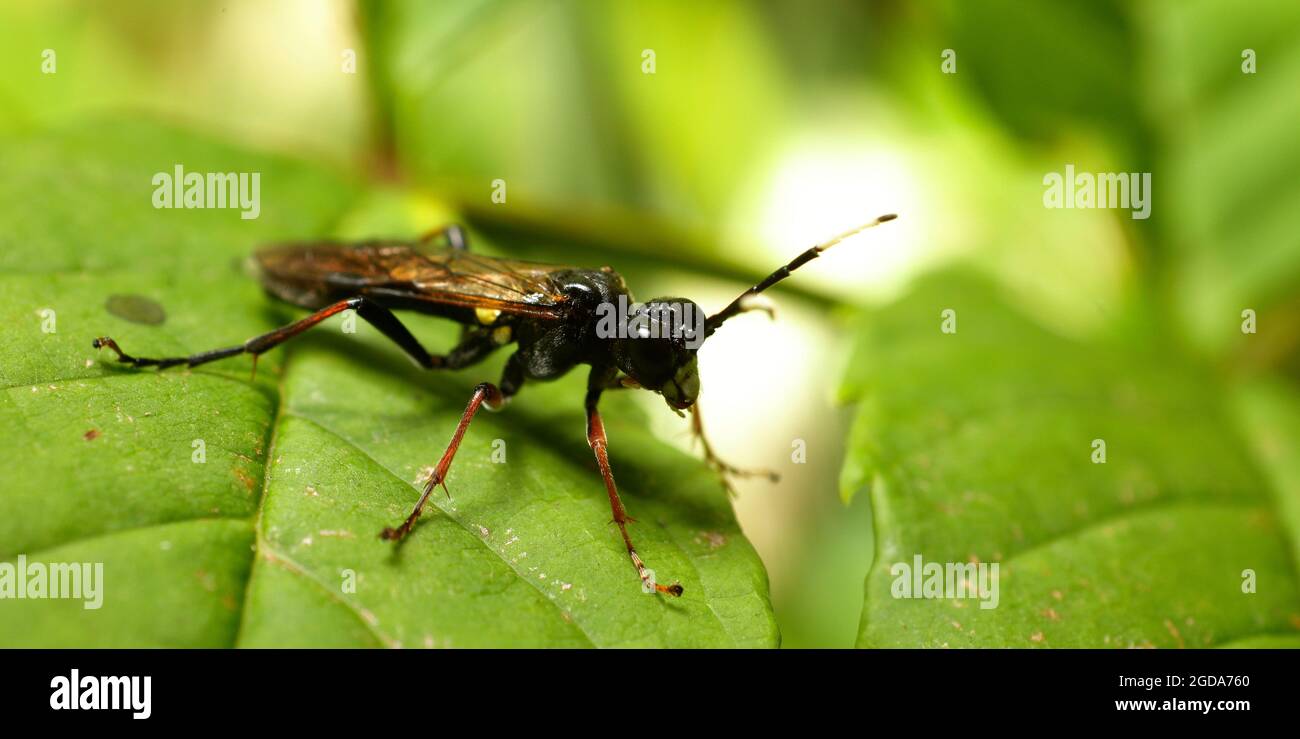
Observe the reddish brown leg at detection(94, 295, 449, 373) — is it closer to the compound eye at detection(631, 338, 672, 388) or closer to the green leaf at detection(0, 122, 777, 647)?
the green leaf at detection(0, 122, 777, 647)

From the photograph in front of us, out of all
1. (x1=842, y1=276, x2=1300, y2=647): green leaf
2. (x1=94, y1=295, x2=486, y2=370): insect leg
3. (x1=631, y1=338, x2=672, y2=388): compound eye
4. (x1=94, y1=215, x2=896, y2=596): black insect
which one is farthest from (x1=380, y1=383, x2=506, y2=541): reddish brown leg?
(x1=842, y1=276, x2=1300, y2=647): green leaf

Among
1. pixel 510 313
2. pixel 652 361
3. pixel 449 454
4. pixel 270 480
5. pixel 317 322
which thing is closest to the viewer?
pixel 270 480

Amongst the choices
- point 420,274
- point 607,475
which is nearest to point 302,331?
point 420,274

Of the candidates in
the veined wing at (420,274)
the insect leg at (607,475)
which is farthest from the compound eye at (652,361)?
the veined wing at (420,274)

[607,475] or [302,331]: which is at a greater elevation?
[302,331]

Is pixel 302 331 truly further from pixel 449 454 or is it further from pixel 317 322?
pixel 449 454
